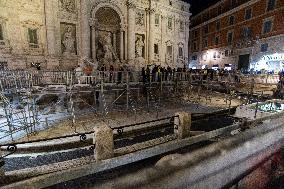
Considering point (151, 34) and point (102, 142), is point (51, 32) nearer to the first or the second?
point (151, 34)

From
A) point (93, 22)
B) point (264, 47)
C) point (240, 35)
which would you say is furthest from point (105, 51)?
point (240, 35)

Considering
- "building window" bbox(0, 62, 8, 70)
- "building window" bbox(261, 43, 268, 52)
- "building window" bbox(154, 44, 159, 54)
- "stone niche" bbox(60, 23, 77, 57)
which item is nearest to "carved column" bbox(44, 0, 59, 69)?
"stone niche" bbox(60, 23, 77, 57)

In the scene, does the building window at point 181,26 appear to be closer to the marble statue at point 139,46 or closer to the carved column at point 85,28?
the marble statue at point 139,46

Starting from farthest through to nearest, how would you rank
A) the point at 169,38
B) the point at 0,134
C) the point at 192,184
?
the point at 169,38, the point at 0,134, the point at 192,184

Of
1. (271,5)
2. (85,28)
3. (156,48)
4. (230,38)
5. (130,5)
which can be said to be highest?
(271,5)

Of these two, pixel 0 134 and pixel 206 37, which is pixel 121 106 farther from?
pixel 206 37

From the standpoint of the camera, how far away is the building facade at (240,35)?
28734mm

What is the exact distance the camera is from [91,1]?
23391 mm

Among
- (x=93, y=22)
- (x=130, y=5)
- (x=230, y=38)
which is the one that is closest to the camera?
(x=93, y=22)

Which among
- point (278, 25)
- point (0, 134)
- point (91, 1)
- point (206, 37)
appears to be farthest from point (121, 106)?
point (206, 37)

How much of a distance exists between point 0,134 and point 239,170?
8.99 metres

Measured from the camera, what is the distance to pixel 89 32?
23.5 metres

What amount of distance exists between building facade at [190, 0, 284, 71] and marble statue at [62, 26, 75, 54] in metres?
26.9

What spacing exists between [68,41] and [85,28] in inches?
99.0
